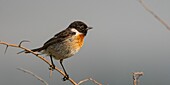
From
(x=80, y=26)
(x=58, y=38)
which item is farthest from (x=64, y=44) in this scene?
(x=80, y=26)

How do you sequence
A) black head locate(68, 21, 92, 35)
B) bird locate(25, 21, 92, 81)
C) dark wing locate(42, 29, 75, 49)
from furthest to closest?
black head locate(68, 21, 92, 35) → dark wing locate(42, 29, 75, 49) → bird locate(25, 21, 92, 81)

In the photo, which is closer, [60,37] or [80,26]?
[60,37]

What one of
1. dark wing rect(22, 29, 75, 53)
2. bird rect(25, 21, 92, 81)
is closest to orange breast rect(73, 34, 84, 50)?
bird rect(25, 21, 92, 81)

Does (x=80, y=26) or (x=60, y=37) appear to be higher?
(x=80, y=26)

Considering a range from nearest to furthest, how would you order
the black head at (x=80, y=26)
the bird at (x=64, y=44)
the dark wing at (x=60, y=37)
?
the bird at (x=64, y=44)
the dark wing at (x=60, y=37)
the black head at (x=80, y=26)

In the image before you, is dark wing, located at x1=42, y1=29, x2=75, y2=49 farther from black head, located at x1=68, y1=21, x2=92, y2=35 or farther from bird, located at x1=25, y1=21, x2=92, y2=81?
black head, located at x1=68, y1=21, x2=92, y2=35

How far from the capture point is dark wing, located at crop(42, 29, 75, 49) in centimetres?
869

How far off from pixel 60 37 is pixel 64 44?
20 centimetres

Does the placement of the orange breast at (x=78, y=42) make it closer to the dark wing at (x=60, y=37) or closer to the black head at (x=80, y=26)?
the dark wing at (x=60, y=37)

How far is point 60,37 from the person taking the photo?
891 centimetres

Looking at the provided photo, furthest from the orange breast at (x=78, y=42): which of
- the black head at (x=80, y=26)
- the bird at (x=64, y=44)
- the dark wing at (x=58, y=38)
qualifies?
the black head at (x=80, y=26)

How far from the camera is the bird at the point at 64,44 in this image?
8.58 meters

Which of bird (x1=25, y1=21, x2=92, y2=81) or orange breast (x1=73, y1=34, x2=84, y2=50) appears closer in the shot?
bird (x1=25, y1=21, x2=92, y2=81)

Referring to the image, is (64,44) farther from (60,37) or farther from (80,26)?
(80,26)
